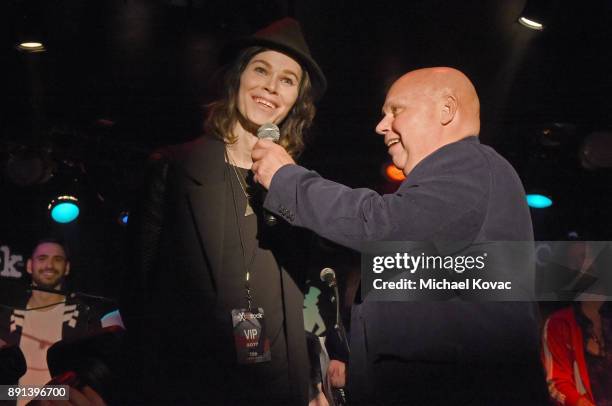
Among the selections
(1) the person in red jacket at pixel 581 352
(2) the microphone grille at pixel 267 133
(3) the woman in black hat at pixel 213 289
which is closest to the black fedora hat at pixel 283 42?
(3) the woman in black hat at pixel 213 289

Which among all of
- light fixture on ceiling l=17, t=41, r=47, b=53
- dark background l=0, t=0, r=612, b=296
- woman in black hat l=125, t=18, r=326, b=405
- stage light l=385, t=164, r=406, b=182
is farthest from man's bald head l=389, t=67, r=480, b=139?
stage light l=385, t=164, r=406, b=182

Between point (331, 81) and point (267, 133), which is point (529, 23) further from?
point (267, 133)

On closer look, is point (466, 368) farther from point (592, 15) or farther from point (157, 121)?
point (157, 121)

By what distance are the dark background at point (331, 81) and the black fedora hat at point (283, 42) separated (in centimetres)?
33

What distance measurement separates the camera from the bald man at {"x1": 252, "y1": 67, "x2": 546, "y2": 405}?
53.0 inches

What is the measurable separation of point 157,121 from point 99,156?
1.75 feet

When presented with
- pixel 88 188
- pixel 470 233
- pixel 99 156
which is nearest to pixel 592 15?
pixel 470 233

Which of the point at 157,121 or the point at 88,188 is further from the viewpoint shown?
the point at 88,188

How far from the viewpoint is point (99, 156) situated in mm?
4277

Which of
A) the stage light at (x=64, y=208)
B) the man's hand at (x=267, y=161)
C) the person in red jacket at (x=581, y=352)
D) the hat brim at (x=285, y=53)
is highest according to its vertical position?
the stage light at (x=64, y=208)

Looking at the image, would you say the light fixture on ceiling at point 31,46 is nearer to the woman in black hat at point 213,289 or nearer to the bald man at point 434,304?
the woman in black hat at point 213,289

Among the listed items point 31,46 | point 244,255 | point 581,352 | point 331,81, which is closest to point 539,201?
point 581,352

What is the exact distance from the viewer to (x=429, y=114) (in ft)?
5.08

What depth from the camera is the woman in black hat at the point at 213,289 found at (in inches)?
65.7
